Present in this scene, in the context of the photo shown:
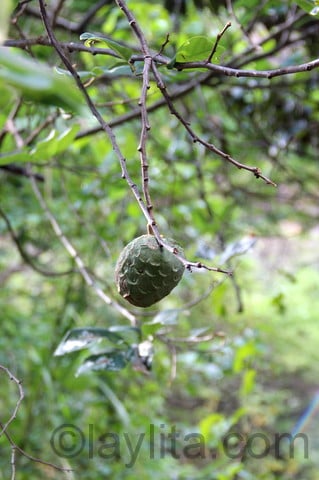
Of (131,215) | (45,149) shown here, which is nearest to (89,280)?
(45,149)

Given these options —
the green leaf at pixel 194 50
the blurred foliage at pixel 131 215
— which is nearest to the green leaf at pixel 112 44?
the green leaf at pixel 194 50

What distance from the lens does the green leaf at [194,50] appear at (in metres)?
0.52

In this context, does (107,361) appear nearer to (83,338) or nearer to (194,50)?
(83,338)

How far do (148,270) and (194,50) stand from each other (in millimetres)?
208

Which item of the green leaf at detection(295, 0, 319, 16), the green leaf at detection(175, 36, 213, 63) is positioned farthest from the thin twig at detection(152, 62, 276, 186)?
the green leaf at detection(295, 0, 319, 16)

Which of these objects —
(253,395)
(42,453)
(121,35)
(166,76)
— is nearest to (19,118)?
(121,35)

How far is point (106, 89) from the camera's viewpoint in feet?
5.56

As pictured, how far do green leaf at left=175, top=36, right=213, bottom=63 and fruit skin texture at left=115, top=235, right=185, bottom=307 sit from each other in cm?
17

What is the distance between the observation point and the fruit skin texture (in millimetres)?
501

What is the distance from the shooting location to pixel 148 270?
502 mm

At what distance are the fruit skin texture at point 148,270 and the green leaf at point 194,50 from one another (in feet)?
0.56

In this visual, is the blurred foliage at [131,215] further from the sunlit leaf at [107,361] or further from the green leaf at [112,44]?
the green leaf at [112,44]

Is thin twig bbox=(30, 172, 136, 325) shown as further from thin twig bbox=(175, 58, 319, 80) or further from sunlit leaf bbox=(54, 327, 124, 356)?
thin twig bbox=(175, 58, 319, 80)

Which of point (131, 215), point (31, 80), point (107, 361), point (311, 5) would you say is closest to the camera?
point (31, 80)
